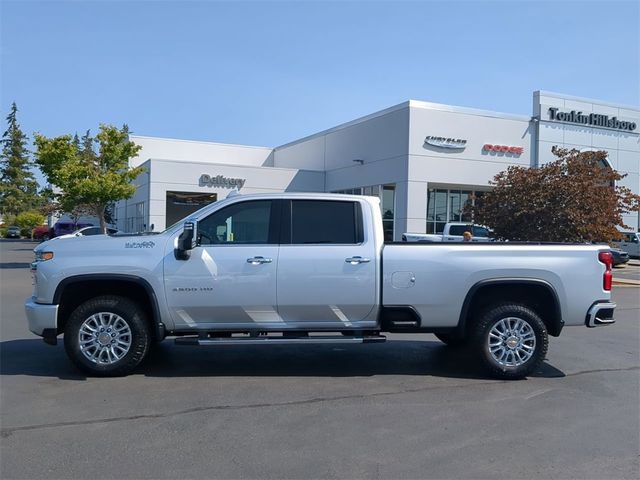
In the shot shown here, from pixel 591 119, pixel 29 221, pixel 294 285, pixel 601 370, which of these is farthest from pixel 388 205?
pixel 29 221

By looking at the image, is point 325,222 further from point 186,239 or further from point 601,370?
point 601,370

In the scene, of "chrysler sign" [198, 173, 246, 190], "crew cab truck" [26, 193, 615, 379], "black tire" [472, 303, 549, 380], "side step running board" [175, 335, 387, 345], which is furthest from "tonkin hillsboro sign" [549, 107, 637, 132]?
"side step running board" [175, 335, 387, 345]

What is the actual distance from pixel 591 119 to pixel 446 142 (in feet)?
32.4

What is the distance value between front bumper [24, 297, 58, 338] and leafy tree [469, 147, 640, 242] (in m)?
15.9

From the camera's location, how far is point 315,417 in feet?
17.9

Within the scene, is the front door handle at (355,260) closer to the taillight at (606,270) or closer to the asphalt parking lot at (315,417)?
the asphalt parking lot at (315,417)

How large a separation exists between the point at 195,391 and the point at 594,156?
723 inches

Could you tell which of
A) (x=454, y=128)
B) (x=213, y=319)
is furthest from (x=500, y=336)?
(x=454, y=128)

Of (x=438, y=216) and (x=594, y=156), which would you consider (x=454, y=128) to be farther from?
(x=594, y=156)

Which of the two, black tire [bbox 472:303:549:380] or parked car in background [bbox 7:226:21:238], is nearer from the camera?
black tire [bbox 472:303:549:380]

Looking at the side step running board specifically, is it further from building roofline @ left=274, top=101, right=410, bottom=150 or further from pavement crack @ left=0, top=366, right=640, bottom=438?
A: building roofline @ left=274, top=101, right=410, bottom=150

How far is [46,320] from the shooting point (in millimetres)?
6543

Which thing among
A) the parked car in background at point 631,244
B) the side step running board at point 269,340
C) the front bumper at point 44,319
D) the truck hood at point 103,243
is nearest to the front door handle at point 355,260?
the side step running board at point 269,340

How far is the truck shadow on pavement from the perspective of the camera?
7.08m
